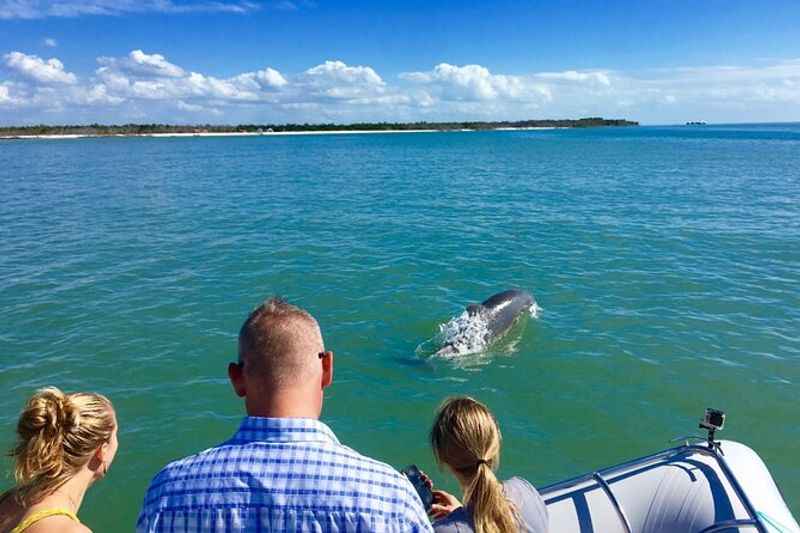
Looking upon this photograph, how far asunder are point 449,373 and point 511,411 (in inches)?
66.8

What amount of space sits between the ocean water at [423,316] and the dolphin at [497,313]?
1.33 ft

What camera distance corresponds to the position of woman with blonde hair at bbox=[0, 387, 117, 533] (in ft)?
11.2

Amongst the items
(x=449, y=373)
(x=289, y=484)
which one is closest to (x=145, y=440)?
(x=449, y=373)

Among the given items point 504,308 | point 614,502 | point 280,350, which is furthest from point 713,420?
point 504,308

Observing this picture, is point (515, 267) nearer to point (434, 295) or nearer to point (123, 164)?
point (434, 295)

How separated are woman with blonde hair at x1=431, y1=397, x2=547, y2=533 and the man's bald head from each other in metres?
1.60

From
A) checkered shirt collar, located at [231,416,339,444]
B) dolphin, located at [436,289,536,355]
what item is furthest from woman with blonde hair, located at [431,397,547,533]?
dolphin, located at [436,289,536,355]

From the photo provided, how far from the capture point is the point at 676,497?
17.9ft

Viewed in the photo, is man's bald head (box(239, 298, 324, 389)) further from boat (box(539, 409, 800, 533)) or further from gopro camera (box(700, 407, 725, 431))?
gopro camera (box(700, 407, 725, 431))

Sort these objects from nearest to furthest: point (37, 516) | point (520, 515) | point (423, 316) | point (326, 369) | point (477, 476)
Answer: point (326, 369) < point (37, 516) < point (477, 476) < point (520, 515) < point (423, 316)

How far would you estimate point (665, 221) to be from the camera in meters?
27.3

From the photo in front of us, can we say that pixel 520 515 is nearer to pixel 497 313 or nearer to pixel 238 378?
pixel 238 378

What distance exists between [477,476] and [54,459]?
9.26 ft

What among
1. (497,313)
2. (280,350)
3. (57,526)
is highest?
(280,350)
